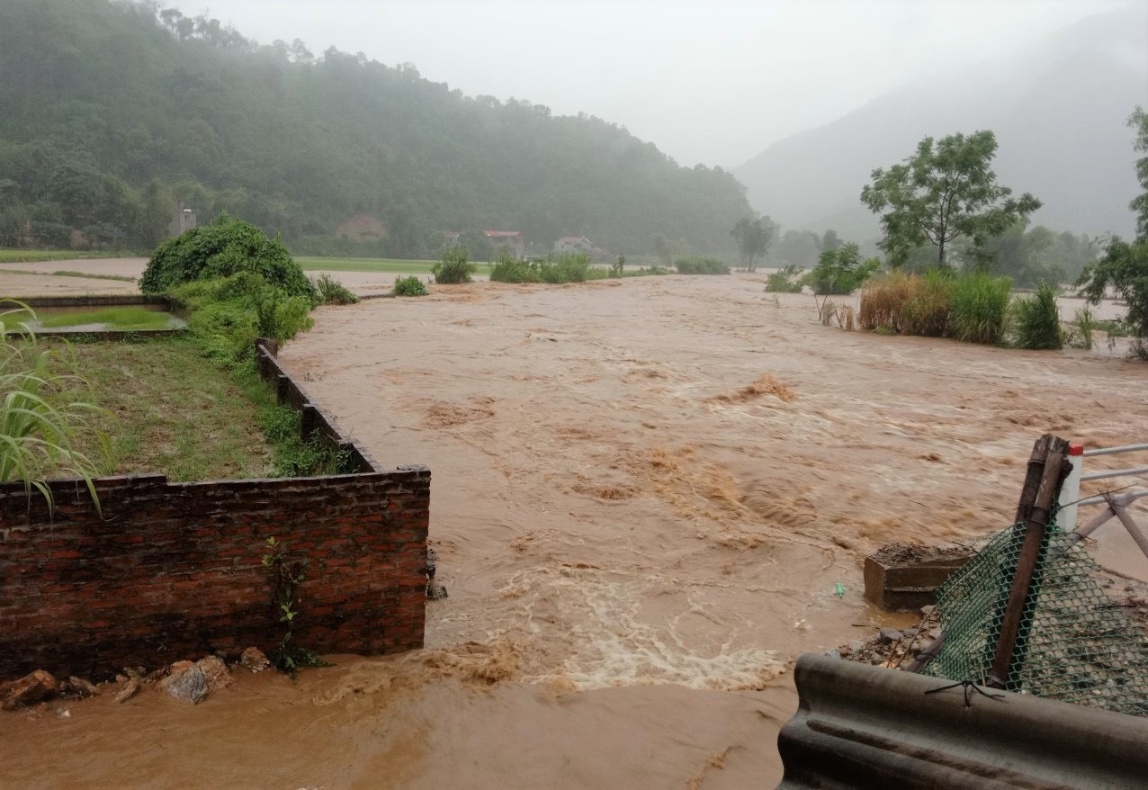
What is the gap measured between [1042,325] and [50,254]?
4665cm

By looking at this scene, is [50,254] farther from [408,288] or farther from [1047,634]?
[1047,634]

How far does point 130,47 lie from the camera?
80750mm

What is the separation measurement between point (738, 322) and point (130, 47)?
251 feet

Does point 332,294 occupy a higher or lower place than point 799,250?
lower

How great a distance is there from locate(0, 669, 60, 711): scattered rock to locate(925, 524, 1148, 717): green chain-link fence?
426 cm

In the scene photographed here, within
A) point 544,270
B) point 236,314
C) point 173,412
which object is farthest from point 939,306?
point 544,270

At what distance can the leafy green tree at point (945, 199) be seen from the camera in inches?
1144

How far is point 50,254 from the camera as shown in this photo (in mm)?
45688

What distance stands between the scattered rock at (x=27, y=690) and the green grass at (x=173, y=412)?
1.43 m

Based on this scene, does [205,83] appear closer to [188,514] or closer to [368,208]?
[368,208]

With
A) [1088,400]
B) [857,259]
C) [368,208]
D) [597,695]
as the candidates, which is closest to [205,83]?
[368,208]

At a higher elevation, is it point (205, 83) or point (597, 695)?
point (205, 83)

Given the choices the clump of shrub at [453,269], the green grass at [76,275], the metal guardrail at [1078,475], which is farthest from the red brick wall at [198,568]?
the clump of shrub at [453,269]

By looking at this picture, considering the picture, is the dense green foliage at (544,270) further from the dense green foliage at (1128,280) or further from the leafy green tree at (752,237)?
the leafy green tree at (752,237)
